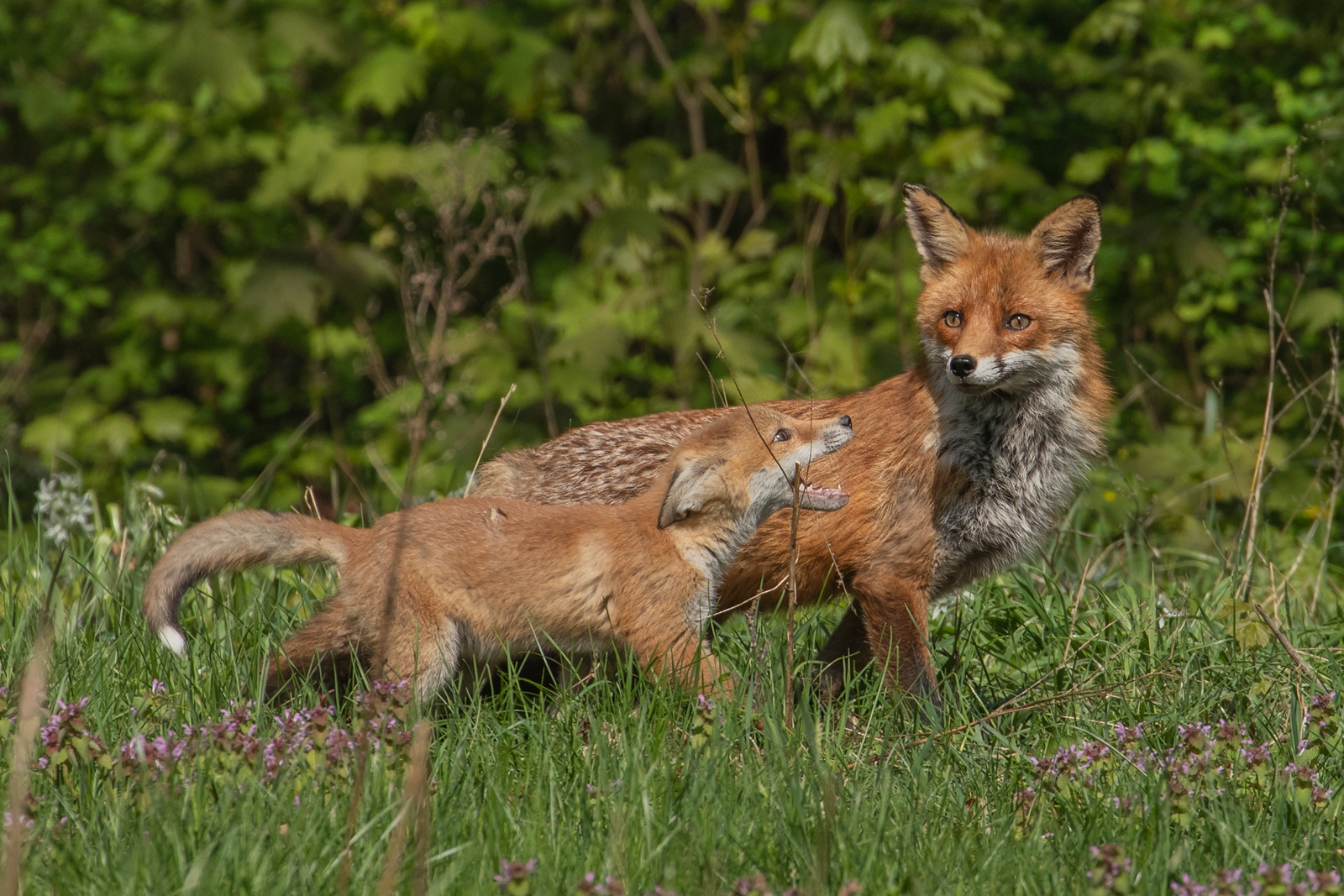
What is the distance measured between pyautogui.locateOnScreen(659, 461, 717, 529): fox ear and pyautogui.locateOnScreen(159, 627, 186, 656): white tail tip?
145 centimetres

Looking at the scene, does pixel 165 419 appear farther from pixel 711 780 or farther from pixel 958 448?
pixel 711 780

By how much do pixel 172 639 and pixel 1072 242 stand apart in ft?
10.8

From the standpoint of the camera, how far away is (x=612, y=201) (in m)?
9.25

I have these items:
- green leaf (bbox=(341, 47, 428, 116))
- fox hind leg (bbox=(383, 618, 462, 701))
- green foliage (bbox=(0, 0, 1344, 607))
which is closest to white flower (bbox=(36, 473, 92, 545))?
green foliage (bbox=(0, 0, 1344, 607))

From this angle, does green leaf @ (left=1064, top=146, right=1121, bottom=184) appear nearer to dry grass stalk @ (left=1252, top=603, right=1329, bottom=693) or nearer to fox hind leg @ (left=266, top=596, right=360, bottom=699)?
dry grass stalk @ (left=1252, top=603, right=1329, bottom=693)

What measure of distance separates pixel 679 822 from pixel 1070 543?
400cm

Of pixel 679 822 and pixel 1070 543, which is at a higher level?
pixel 679 822

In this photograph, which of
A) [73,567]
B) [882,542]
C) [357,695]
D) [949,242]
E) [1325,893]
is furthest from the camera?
[73,567]

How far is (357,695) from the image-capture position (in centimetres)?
365

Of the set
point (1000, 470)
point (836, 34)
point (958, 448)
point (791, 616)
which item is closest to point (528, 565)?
point (791, 616)

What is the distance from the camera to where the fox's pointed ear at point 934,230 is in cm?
500

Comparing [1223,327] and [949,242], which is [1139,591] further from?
[1223,327]

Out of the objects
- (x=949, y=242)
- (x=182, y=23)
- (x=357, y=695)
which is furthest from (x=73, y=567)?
(x=182, y=23)

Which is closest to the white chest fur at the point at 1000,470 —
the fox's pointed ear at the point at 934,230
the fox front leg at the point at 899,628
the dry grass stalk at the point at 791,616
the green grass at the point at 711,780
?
the fox front leg at the point at 899,628
